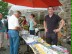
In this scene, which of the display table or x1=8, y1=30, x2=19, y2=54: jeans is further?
x1=8, y1=30, x2=19, y2=54: jeans

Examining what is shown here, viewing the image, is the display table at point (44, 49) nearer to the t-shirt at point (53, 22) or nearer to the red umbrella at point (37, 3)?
the t-shirt at point (53, 22)

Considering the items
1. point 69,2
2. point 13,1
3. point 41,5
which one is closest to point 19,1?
point 13,1

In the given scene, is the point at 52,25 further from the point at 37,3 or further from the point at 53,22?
the point at 37,3

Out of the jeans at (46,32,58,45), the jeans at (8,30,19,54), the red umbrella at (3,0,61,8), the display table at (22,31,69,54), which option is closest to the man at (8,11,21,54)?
the jeans at (8,30,19,54)

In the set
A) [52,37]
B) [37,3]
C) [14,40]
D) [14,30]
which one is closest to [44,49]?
[52,37]

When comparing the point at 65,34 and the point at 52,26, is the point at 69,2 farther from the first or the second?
the point at 52,26

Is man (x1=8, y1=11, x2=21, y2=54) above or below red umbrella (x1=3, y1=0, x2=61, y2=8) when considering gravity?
below

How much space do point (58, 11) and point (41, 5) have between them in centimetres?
286

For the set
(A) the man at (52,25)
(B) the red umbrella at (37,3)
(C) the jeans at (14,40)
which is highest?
(B) the red umbrella at (37,3)

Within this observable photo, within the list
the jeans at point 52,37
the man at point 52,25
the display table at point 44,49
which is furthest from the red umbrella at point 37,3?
the display table at point 44,49

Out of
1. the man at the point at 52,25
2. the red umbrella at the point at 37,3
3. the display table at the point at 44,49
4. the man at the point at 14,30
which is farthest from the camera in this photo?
the red umbrella at the point at 37,3

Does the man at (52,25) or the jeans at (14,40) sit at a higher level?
the man at (52,25)

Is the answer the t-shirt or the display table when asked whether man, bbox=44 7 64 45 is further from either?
the display table

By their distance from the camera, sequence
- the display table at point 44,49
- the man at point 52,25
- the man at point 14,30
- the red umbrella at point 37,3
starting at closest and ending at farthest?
the display table at point 44,49 → the man at point 52,25 → the man at point 14,30 → the red umbrella at point 37,3
